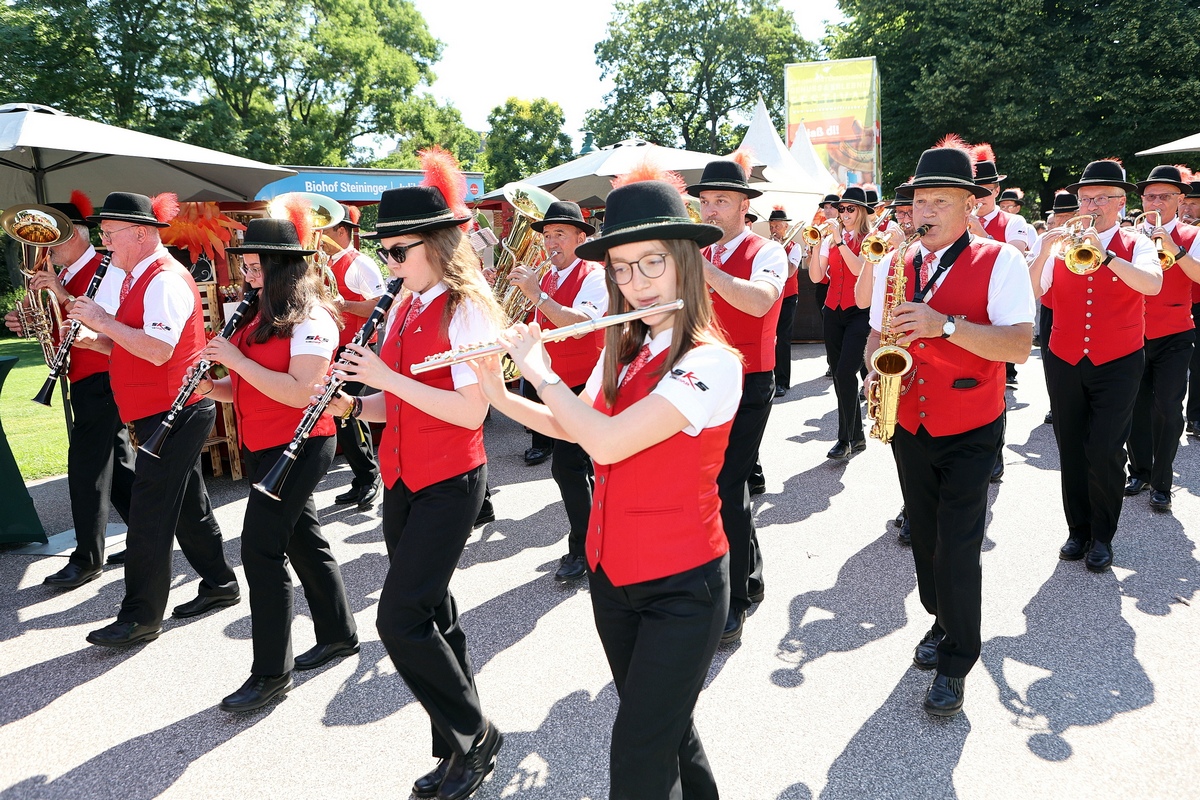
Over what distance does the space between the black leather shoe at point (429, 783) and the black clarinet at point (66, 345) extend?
3.17 metres

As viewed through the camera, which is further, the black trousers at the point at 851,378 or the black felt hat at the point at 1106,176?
the black trousers at the point at 851,378

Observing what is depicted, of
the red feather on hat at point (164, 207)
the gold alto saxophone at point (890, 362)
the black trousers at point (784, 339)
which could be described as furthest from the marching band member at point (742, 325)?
the black trousers at point (784, 339)

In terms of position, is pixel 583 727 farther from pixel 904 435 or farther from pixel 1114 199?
pixel 1114 199

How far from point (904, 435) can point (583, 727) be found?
186 cm

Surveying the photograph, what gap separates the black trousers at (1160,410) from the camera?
5723 millimetres

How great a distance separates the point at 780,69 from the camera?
143 feet

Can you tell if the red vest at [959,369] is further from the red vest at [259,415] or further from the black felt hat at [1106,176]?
the red vest at [259,415]

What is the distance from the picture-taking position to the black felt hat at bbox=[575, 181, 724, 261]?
2137 mm

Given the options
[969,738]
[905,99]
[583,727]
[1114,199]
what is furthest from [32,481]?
[905,99]

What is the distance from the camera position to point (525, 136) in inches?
1730

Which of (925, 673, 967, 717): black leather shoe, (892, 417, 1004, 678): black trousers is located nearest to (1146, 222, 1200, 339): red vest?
(892, 417, 1004, 678): black trousers

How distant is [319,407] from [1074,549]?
4.37 meters

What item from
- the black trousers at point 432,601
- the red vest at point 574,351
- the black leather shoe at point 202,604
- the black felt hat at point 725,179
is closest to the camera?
the black trousers at point 432,601

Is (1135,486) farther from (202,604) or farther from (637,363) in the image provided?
(202,604)
